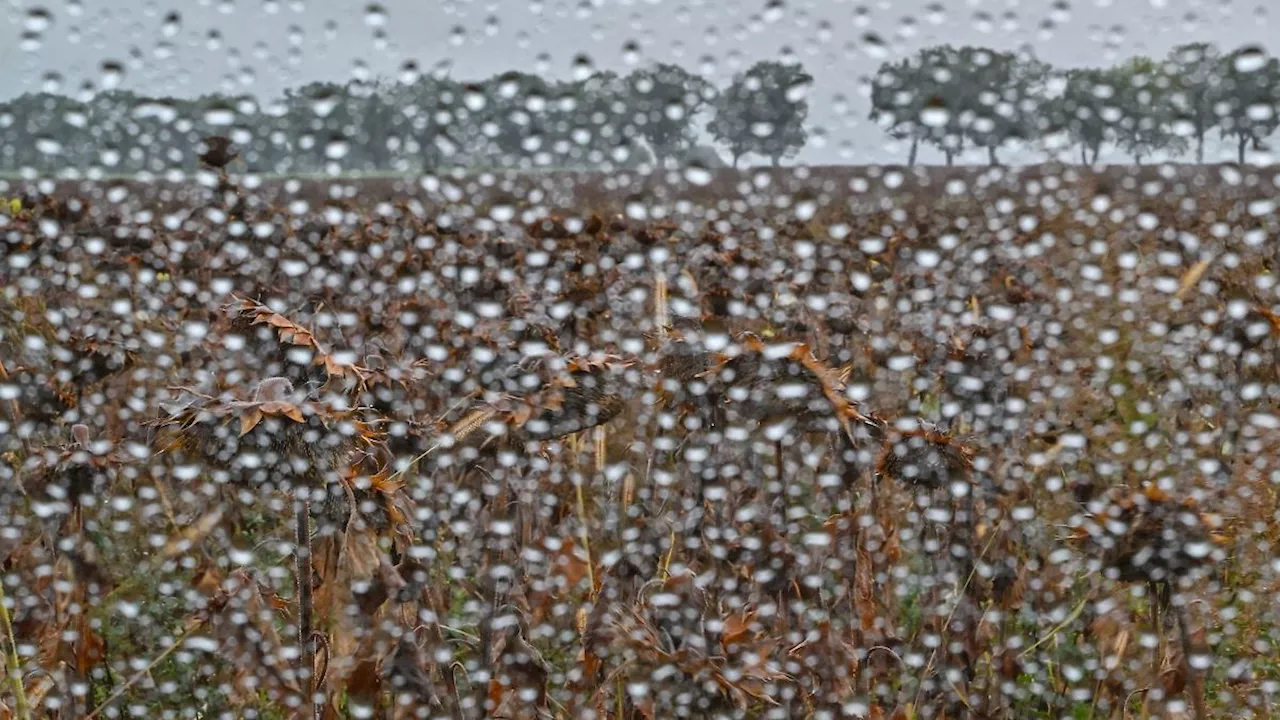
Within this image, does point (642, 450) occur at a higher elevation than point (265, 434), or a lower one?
lower

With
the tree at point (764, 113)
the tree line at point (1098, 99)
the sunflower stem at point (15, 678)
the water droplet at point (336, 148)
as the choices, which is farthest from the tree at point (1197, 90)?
the sunflower stem at point (15, 678)

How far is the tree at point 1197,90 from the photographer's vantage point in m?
0.84

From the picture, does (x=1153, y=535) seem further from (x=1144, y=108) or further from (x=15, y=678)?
(x=15, y=678)

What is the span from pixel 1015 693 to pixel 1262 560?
264 millimetres

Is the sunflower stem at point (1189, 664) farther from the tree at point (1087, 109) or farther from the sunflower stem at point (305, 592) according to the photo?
the sunflower stem at point (305, 592)

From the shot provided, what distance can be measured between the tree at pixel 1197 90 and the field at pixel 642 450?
174 millimetres

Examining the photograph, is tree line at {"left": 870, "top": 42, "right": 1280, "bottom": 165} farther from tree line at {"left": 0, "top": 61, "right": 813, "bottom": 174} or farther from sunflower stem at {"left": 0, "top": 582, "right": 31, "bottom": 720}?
sunflower stem at {"left": 0, "top": 582, "right": 31, "bottom": 720}

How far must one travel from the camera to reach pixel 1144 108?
864mm

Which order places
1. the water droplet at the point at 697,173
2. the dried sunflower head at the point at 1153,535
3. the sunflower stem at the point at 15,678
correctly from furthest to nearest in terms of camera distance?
1. the water droplet at the point at 697,173
2. the sunflower stem at the point at 15,678
3. the dried sunflower head at the point at 1153,535

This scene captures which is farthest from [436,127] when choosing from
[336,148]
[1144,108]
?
[1144,108]

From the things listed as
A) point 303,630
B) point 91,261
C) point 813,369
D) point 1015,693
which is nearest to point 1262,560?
point 1015,693

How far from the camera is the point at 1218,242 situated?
1379 millimetres

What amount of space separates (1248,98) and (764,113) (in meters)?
0.43

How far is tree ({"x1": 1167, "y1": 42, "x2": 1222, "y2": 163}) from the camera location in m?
0.84
